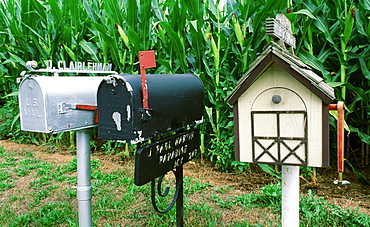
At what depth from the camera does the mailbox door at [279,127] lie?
135 centimetres

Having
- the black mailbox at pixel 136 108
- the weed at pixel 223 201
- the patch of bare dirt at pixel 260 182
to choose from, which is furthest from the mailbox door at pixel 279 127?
the weed at pixel 223 201

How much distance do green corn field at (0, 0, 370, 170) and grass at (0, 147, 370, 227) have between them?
0.54 meters

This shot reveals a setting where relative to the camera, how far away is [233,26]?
10.0ft

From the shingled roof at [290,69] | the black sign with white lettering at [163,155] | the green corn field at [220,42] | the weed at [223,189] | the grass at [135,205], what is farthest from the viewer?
the weed at [223,189]

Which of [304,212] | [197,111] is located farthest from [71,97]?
[304,212]

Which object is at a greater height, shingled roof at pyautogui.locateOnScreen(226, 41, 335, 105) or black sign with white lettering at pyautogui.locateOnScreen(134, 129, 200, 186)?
shingled roof at pyautogui.locateOnScreen(226, 41, 335, 105)

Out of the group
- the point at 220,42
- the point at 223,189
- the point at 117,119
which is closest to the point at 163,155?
the point at 117,119

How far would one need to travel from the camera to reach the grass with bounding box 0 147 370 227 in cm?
223

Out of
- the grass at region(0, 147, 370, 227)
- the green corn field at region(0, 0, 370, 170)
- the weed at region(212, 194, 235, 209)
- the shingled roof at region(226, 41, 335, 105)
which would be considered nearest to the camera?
the shingled roof at region(226, 41, 335, 105)

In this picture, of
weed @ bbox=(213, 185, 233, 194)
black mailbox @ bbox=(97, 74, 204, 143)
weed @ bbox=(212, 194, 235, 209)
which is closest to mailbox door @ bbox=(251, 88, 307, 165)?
black mailbox @ bbox=(97, 74, 204, 143)

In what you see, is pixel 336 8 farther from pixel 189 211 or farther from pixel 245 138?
pixel 189 211

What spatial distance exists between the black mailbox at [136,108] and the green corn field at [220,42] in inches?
54.3

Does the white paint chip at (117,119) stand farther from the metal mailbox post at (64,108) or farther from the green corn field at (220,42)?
the green corn field at (220,42)

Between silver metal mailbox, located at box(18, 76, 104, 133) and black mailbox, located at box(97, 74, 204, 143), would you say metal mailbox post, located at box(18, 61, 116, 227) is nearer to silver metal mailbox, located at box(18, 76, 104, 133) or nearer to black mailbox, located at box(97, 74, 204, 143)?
silver metal mailbox, located at box(18, 76, 104, 133)
